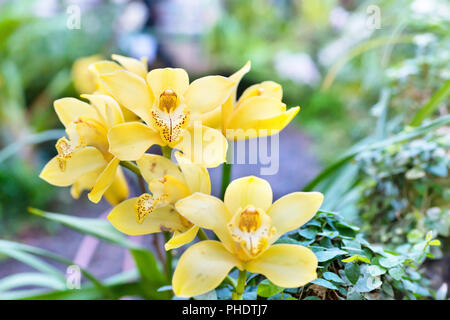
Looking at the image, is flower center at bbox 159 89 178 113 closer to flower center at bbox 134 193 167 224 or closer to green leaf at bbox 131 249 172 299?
flower center at bbox 134 193 167 224

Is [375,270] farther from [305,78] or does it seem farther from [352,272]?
[305,78]

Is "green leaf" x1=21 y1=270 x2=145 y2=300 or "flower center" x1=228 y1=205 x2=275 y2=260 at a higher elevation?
"flower center" x1=228 y1=205 x2=275 y2=260

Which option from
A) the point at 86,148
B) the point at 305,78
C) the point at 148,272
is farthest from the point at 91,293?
the point at 305,78

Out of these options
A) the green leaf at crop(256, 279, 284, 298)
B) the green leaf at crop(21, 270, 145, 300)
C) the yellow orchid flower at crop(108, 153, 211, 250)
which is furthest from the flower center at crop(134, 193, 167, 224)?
the green leaf at crop(21, 270, 145, 300)

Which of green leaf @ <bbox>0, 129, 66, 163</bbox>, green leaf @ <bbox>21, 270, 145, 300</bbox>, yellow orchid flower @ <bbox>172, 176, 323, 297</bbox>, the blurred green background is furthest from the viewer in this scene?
green leaf @ <bbox>0, 129, 66, 163</bbox>

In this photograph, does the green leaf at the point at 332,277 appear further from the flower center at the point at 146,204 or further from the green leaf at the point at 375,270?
the flower center at the point at 146,204

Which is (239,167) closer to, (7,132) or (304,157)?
(304,157)
